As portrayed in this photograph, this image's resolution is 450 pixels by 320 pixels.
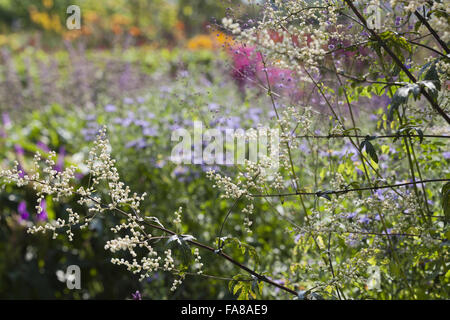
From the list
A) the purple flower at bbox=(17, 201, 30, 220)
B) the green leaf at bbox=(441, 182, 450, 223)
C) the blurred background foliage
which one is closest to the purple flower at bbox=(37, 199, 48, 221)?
the purple flower at bbox=(17, 201, 30, 220)

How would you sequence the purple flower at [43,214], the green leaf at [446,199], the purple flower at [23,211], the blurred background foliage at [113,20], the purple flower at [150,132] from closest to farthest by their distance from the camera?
the green leaf at [446,199] → the purple flower at [43,214] → the purple flower at [23,211] → the purple flower at [150,132] → the blurred background foliage at [113,20]

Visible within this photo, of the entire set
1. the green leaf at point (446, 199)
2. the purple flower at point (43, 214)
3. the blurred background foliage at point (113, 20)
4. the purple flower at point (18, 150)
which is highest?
the blurred background foliage at point (113, 20)

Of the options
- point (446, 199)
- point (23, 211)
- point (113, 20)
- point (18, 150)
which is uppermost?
point (113, 20)

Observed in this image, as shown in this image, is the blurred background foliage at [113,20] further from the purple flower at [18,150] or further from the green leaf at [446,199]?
the green leaf at [446,199]

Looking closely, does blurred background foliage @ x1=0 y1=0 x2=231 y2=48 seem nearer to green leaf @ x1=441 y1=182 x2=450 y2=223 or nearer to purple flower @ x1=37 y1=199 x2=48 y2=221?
purple flower @ x1=37 y1=199 x2=48 y2=221

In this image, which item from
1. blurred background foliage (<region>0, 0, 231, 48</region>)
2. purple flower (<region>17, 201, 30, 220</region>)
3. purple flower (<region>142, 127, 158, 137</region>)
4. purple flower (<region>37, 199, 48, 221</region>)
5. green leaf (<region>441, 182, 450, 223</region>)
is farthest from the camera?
blurred background foliage (<region>0, 0, 231, 48</region>)

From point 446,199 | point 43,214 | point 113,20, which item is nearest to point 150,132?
point 43,214

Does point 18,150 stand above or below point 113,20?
below

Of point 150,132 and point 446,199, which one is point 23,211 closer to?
point 150,132

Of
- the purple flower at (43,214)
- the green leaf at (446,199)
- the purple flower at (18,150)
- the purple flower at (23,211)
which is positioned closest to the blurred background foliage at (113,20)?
the purple flower at (18,150)
